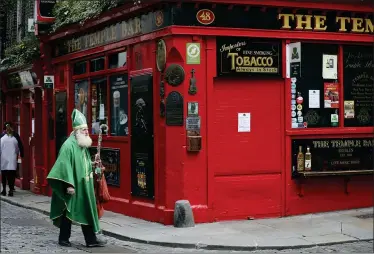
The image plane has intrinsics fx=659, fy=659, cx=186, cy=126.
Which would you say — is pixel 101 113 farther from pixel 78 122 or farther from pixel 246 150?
pixel 78 122

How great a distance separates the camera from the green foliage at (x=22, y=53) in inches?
727

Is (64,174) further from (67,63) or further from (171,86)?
(67,63)

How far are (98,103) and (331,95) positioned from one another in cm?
527

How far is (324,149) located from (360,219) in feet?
5.00

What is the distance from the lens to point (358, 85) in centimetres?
1301

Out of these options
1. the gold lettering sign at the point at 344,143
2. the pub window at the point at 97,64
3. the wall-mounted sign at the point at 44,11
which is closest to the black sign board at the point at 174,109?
the gold lettering sign at the point at 344,143

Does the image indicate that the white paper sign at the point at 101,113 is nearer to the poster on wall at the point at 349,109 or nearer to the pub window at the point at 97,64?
the pub window at the point at 97,64

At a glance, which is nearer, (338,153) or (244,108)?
(244,108)

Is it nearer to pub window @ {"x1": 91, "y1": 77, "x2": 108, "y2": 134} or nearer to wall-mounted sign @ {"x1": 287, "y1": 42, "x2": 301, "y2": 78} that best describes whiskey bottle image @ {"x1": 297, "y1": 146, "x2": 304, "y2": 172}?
wall-mounted sign @ {"x1": 287, "y1": 42, "x2": 301, "y2": 78}

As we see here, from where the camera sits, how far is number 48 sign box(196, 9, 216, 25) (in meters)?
11.6

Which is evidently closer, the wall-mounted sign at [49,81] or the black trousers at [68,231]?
the black trousers at [68,231]

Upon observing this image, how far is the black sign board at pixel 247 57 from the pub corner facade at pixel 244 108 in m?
0.02

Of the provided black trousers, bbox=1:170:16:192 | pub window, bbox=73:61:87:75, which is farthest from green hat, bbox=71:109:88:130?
black trousers, bbox=1:170:16:192

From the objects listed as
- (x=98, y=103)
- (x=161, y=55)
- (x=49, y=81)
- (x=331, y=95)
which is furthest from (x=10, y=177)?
(x=331, y=95)
